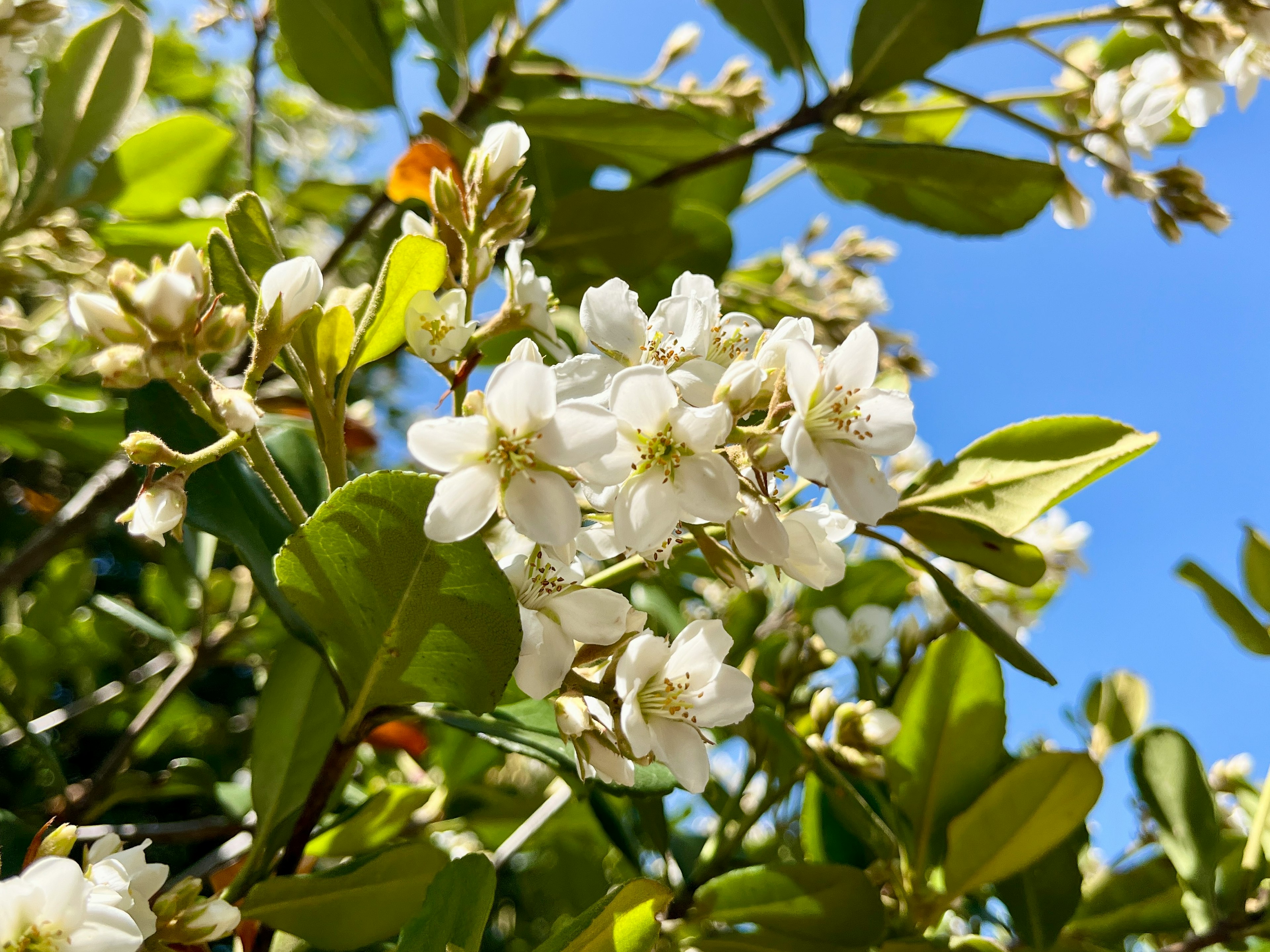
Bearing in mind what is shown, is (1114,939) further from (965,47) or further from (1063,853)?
(965,47)

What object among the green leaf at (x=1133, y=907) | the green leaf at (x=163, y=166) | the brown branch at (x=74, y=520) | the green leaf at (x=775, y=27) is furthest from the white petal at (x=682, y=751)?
the green leaf at (x=163, y=166)

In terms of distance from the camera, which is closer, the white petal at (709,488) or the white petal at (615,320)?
the white petal at (709,488)

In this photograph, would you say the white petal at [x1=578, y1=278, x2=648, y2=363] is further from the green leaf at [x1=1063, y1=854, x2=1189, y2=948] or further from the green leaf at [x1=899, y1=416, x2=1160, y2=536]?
the green leaf at [x1=1063, y1=854, x2=1189, y2=948]

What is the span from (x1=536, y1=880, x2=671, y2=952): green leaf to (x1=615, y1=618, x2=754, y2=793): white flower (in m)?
0.09

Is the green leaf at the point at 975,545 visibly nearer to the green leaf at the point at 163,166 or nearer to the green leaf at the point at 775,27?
the green leaf at the point at 775,27

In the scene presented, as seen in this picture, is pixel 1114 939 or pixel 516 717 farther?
pixel 1114 939

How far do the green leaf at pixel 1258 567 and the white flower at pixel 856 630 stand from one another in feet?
1.89

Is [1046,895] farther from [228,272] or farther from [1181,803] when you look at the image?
[228,272]

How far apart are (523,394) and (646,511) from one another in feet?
0.43

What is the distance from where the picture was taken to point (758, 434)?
731mm

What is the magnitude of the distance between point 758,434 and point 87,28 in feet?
4.45

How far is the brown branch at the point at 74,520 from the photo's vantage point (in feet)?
4.59

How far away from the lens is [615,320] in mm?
806

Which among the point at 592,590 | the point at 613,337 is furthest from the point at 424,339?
the point at 592,590
